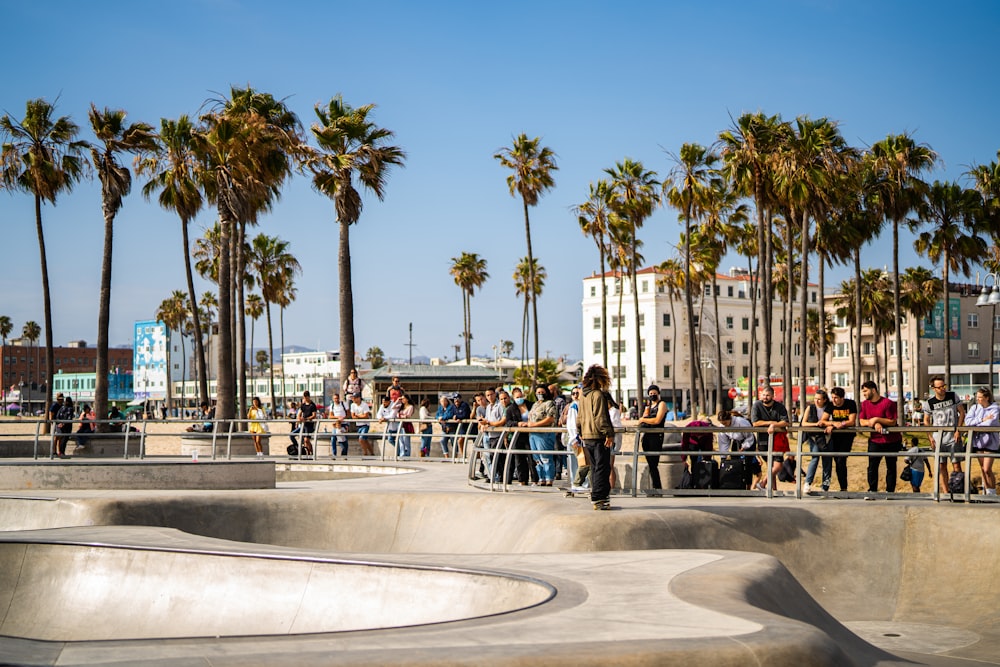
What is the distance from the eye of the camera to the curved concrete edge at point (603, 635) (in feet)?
17.8

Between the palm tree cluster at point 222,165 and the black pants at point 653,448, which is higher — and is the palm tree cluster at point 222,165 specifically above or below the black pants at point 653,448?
above

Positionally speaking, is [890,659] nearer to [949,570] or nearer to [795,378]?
[949,570]

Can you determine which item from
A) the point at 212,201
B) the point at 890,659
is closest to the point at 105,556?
the point at 890,659

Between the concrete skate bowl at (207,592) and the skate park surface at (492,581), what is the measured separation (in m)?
0.02

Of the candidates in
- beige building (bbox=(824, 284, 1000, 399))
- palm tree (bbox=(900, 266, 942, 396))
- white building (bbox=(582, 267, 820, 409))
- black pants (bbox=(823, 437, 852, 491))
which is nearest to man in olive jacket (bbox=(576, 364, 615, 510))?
black pants (bbox=(823, 437, 852, 491))

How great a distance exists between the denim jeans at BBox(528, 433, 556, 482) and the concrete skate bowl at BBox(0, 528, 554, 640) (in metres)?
6.52

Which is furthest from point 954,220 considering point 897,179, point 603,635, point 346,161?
point 603,635

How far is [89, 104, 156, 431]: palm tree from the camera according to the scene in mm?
34938

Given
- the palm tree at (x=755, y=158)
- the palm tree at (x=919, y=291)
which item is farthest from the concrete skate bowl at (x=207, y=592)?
the palm tree at (x=919, y=291)

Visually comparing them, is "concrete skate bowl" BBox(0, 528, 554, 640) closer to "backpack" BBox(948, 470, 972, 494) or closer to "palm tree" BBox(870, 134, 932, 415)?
"backpack" BBox(948, 470, 972, 494)

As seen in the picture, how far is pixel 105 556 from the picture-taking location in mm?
10336

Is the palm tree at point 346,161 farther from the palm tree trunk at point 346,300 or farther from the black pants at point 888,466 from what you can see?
the black pants at point 888,466

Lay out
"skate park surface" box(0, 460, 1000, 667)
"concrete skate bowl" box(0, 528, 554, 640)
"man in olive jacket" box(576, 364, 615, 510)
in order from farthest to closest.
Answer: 1. "man in olive jacket" box(576, 364, 615, 510)
2. "concrete skate bowl" box(0, 528, 554, 640)
3. "skate park surface" box(0, 460, 1000, 667)

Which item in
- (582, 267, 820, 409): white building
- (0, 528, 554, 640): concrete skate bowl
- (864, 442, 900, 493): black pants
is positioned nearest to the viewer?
(0, 528, 554, 640): concrete skate bowl
